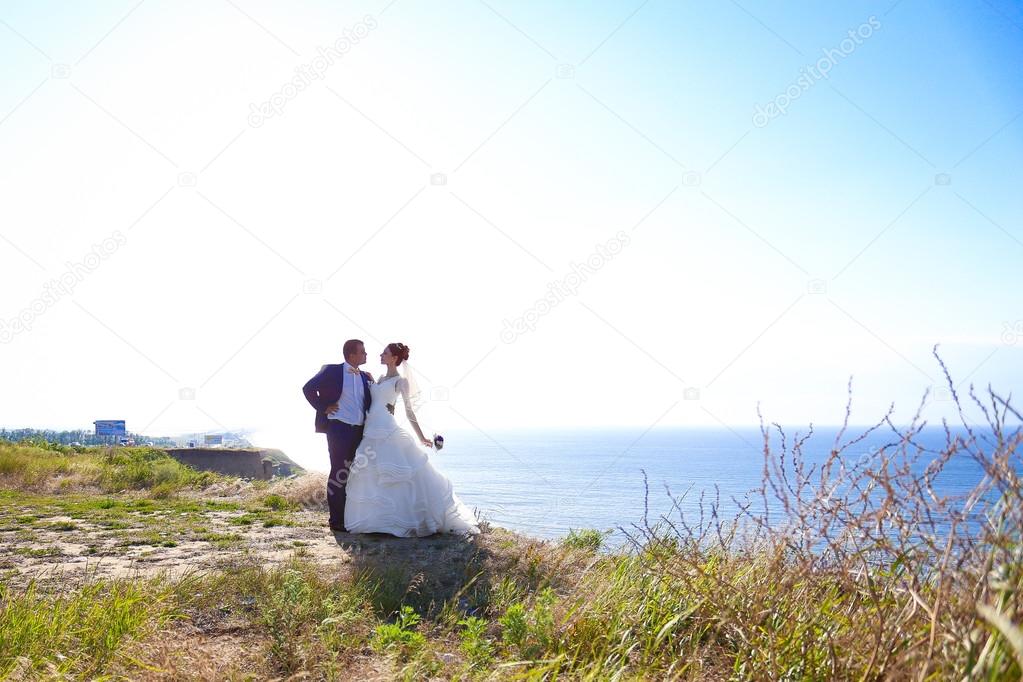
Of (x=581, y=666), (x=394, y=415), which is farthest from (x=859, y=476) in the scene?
(x=394, y=415)

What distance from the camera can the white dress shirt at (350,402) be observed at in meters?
9.45

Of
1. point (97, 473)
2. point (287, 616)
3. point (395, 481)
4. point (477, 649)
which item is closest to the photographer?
point (477, 649)

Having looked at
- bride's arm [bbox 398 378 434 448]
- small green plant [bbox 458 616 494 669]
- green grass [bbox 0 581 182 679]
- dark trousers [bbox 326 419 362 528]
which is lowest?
small green plant [bbox 458 616 494 669]

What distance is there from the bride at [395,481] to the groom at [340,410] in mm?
269

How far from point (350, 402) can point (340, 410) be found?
6.6 inches

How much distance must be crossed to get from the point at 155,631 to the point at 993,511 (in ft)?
15.6

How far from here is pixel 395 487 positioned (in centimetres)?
891

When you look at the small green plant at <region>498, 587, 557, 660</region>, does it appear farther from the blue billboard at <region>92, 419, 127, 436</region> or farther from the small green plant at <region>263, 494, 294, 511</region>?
the blue billboard at <region>92, 419, 127, 436</region>

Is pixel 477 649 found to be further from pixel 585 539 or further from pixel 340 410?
pixel 340 410

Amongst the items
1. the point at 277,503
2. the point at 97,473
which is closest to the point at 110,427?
the point at 97,473

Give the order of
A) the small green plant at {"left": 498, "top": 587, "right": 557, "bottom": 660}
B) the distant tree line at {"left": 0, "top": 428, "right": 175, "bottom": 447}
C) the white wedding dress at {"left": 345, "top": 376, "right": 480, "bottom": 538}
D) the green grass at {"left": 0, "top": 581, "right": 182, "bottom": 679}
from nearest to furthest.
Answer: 1. the green grass at {"left": 0, "top": 581, "right": 182, "bottom": 679}
2. the small green plant at {"left": 498, "top": 587, "right": 557, "bottom": 660}
3. the white wedding dress at {"left": 345, "top": 376, "right": 480, "bottom": 538}
4. the distant tree line at {"left": 0, "top": 428, "right": 175, "bottom": 447}

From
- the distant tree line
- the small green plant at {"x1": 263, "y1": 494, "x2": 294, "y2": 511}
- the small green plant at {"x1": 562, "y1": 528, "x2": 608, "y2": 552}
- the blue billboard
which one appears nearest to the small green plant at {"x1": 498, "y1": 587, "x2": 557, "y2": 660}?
the small green plant at {"x1": 562, "y1": 528, "x2": 608, "y2": 552}

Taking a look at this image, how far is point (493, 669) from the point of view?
416cm

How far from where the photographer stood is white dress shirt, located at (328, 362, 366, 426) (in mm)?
9453
